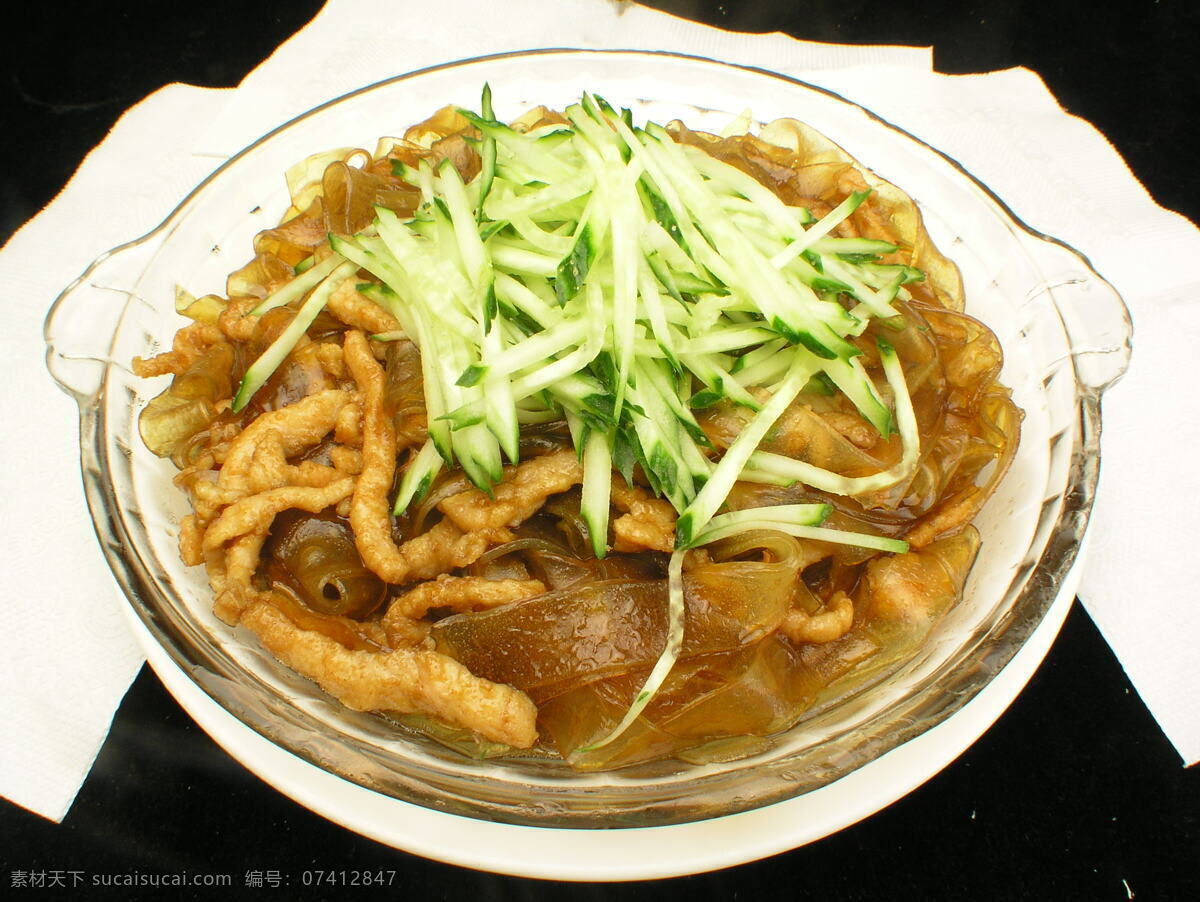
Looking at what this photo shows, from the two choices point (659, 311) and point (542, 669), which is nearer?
point (542, 669)

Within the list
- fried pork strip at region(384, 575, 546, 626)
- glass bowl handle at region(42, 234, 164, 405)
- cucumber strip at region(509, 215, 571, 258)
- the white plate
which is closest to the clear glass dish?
glass bowl handle at region(42, 234, 164, 405)

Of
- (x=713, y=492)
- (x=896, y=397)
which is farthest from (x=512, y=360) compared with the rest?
(x=896, y=397)

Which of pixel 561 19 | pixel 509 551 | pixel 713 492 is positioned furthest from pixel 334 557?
pixel 561 19

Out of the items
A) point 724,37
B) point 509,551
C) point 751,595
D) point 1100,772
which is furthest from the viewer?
point 724,37

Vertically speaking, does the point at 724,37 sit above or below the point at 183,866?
above

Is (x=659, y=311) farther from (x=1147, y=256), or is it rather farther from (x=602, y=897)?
(x=1147, y=256)

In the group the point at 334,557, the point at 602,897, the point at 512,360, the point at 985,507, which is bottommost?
the point at 602,897

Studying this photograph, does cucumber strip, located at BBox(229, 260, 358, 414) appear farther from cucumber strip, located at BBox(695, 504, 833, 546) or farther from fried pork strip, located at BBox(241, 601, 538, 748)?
cucumber strip, located at BBox(695, 504, 833, 546)

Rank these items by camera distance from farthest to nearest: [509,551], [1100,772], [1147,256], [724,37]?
1. [724,37]
2. [1147,256]
3. [1100,772]
4. [509,551]
